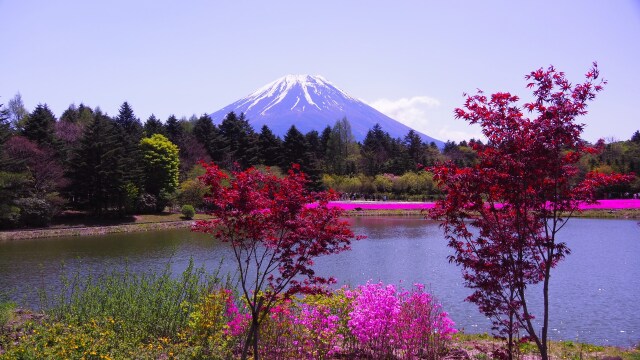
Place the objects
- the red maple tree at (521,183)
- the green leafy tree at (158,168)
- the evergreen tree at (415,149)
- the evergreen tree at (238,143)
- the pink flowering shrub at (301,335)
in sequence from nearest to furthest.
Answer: the red maple tree at (521,183)
the pink flowering shrub at (301,335)
the green leafy tree at (158,168)
the evergreen tree at (238,143)
the evergreen tree at (415,149)

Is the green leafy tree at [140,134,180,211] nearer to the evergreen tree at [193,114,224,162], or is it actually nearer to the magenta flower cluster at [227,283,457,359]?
the evergreen tree at [193,114,224,162]

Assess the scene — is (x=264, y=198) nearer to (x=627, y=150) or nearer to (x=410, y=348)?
(x=410, y=348)

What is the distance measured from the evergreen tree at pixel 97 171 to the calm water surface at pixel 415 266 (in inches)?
290

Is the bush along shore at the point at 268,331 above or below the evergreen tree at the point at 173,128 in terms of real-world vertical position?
below

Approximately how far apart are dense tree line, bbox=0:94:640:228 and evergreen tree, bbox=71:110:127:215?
0.24 feet

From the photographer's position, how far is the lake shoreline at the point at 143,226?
86.8ft

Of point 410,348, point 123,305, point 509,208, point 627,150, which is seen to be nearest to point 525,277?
point 509,208

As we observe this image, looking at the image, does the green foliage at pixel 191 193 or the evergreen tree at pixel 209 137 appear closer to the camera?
the green foliage at pixel 191 193

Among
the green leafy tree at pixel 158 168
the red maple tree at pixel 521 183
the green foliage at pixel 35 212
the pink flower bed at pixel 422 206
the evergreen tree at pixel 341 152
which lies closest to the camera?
the red maple tree at pixel 521 183

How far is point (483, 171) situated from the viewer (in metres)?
5.09

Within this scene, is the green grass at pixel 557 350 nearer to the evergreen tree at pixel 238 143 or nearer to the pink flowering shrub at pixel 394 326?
the pink flowering shrub at pixel 394 326

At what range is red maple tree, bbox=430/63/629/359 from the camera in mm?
4863

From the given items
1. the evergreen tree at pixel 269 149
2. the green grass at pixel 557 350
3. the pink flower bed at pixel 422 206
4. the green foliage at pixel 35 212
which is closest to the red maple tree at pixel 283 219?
the green grass at pixel 557 350

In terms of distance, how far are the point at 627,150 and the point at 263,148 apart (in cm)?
4463
